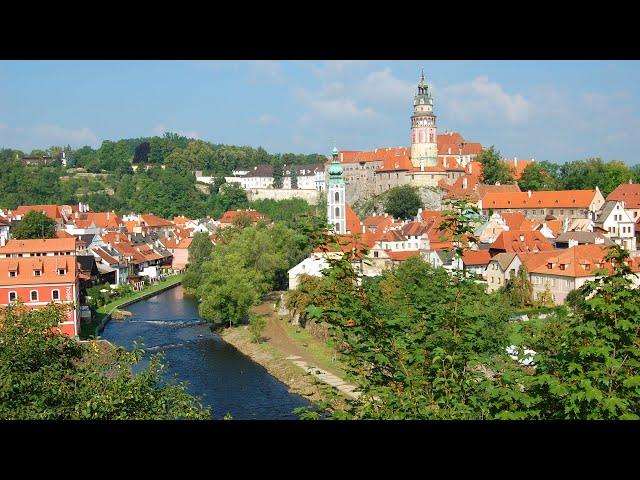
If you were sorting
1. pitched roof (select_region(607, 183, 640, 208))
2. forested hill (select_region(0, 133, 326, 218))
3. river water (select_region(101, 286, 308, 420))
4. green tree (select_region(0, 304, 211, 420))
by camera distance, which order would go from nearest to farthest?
green tree (select_region(0, 304, 211, 420)), river water (select_region(101, 286, 308, 420)), pitched roof (select_region(607, 183, 640, 208)), forested hill (select_region(0, 133, 326, 218))

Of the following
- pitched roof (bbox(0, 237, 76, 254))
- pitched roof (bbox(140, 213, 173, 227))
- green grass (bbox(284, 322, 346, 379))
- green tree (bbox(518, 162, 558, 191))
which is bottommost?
green grass (bbox(284, 322, 346, 379))

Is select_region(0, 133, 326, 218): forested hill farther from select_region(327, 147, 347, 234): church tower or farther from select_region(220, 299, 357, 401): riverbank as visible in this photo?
select_region(220, 299, 357, 401): riverbank

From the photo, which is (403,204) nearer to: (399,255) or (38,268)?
(399,255)

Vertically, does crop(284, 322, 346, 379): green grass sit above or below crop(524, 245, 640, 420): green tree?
below

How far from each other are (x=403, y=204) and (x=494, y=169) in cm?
478

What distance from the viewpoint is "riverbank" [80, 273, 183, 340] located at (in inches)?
635

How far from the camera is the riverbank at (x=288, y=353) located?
12.2 metres

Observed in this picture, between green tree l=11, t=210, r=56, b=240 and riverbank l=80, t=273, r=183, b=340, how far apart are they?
3654mm

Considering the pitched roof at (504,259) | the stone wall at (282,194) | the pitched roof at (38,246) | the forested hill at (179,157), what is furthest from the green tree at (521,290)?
the forested hill at (179,157)

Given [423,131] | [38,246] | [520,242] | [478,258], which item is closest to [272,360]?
[38,246]

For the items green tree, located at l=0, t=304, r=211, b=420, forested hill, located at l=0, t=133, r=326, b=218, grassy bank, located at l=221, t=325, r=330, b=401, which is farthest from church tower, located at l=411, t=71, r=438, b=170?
green tree, located at l=0, t=304, r=211, b=420
